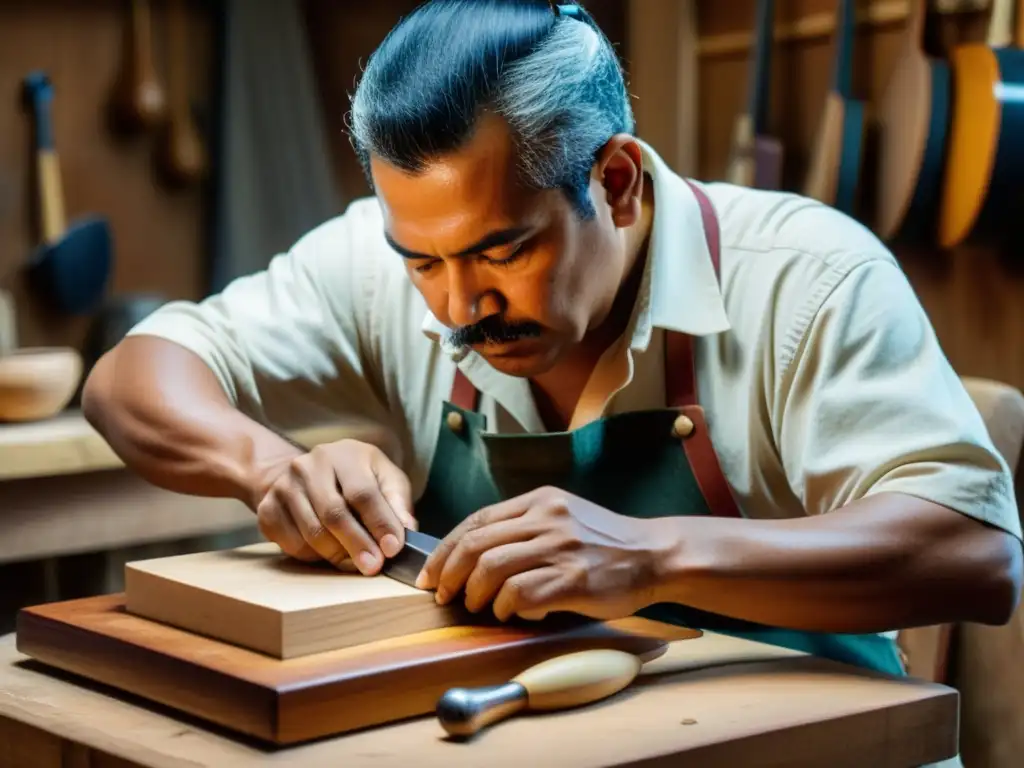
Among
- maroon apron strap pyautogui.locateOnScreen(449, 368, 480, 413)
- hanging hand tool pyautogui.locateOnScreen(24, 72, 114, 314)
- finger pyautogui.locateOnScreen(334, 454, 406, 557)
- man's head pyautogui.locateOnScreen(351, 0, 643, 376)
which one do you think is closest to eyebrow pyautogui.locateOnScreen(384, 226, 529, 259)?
man's head pyautogui.locateOnScreen(351, 0, 643, 376)

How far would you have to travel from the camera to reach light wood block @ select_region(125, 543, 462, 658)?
1.18 meters

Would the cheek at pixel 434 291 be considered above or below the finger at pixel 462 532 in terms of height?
above

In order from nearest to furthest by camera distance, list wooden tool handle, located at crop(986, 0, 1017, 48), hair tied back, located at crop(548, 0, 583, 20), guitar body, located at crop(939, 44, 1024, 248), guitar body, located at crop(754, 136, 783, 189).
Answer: hair tied back, located at crop(548, 0, 583, 20)
guitar body, located at crop(939, 44, 1024, 248)
wooden tool handle, located at crop(986, 0, 1017, 48)
guitar body, located at crop(754, 136, 783, 189)

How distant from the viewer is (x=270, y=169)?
3.50 meters

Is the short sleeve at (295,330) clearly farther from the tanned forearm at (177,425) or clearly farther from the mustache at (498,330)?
the mustache at (498,330)

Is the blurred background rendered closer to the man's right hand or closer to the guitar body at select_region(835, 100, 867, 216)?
the guitar body at select_region(835, 100, 867, 216)

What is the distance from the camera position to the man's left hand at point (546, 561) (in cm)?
125

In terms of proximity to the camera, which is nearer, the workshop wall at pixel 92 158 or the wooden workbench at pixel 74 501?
the wooden workbench at pixel 74 501

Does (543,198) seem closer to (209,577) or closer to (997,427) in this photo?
(209,577)

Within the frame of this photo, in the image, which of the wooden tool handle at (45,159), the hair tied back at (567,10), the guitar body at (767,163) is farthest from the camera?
the wooden tool handle at (45,159)

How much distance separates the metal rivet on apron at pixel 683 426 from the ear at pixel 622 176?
24cm

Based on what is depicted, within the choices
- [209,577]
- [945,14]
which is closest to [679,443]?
[209,577]

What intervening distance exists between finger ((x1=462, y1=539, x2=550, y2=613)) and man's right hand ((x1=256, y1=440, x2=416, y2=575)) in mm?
130

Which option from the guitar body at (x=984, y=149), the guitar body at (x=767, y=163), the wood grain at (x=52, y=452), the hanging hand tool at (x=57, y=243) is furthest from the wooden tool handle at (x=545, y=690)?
the hanging hand tool at (x=57, y=243)
